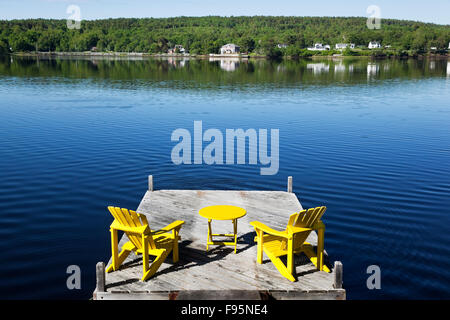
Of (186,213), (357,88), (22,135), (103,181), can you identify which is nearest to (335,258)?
(186,213)

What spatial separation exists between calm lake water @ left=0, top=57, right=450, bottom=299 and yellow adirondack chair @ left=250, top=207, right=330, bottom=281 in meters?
1.61

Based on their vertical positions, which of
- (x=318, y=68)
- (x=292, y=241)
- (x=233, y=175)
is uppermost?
(x=318, y=68)

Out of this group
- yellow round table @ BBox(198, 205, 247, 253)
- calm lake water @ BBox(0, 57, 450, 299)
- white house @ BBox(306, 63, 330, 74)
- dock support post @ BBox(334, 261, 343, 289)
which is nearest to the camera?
dock support post @ BBox(334, 261, 343, 289)

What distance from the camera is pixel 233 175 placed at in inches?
804

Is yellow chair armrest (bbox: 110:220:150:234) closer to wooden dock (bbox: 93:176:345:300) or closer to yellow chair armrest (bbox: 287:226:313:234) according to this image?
wooden dock (bbox: 93:176:345:300)

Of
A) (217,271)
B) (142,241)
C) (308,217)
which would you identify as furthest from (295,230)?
(142,241)

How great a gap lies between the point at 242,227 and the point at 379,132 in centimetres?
2146

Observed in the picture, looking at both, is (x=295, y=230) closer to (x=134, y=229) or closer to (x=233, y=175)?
(x=134, y=229)

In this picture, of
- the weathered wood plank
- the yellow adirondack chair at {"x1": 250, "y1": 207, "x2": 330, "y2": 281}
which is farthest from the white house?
the yellow adirondack chair at {"x1": 250, "y1": 207, "x2": 330, "y2": 281}

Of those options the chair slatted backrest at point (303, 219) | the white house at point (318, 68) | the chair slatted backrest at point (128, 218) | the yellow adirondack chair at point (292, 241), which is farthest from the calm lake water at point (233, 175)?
the white house at point (318, 68)

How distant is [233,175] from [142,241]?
11.4 m

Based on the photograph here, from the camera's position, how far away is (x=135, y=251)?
10.7 m

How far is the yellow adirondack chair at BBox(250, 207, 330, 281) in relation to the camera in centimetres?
961

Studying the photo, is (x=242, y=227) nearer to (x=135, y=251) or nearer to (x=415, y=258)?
(x=135, y=251)
